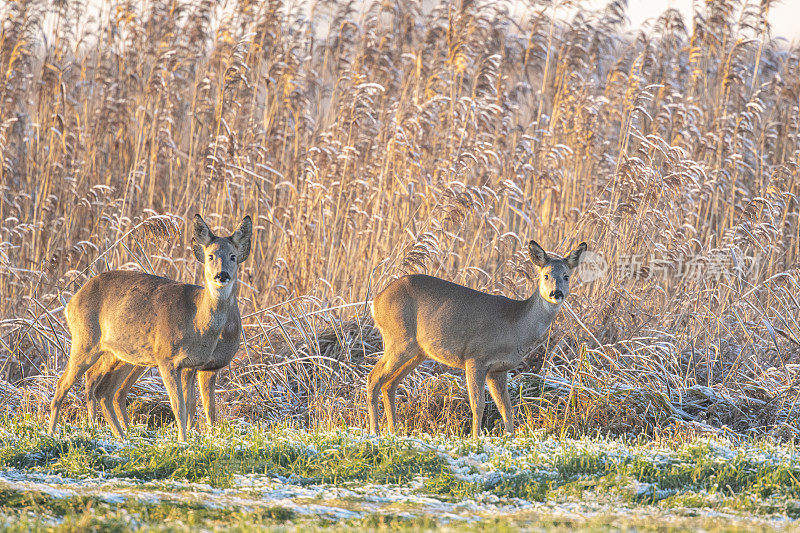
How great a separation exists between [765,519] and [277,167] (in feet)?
23.5

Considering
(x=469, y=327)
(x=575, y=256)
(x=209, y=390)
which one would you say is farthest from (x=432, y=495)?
(x=575, y=256)

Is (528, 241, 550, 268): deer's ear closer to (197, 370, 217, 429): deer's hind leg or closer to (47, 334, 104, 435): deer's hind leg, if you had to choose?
(197, 370, 217, 429): deer's hind leg

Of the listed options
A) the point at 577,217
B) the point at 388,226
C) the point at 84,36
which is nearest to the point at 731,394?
the point at 577,217

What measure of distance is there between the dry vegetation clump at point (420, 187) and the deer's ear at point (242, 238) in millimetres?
1425

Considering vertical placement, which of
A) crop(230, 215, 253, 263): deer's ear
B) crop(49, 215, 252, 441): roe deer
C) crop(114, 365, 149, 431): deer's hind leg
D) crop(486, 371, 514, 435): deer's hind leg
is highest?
crop(230, 215, 253, 263): deer's ear

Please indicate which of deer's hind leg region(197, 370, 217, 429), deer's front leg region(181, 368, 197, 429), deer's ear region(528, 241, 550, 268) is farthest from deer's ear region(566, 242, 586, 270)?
deer's front leg region(181, 368, 197, 429)

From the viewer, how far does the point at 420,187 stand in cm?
970

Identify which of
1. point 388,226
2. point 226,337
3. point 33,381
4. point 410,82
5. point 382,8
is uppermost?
point 382,8

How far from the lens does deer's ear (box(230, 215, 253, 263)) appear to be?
20.1 ft

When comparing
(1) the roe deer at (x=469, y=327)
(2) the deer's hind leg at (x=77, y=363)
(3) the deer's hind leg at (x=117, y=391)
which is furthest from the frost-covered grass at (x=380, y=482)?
(1) the roe deer at (x=469, y=327)

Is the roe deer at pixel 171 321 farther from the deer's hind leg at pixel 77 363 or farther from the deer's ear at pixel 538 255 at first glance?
the deer's ear at pixel 538 255

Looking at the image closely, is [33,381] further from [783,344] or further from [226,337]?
[783,344]

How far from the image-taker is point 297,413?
7430 millimetres

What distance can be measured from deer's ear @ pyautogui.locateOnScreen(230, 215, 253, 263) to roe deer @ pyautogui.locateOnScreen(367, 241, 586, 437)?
0.96m
